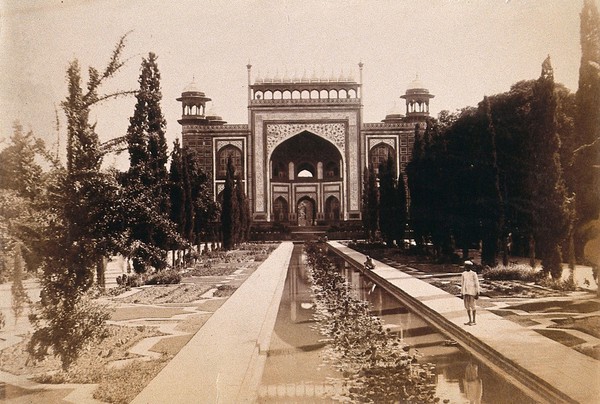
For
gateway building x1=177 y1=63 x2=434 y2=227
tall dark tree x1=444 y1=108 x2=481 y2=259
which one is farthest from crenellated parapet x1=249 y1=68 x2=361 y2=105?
tall dark tree x1=444 y1=108 x2=481 y2=259

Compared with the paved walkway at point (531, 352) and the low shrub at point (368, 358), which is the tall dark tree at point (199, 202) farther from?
the paved walkway at point (531, 352)

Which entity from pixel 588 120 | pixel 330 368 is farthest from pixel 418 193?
pixel 330 368

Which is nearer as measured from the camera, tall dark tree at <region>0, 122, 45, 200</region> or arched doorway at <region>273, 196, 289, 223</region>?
tall dark tree at <region>0, 122, 45, 200</region>

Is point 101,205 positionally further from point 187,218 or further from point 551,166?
point 187,218

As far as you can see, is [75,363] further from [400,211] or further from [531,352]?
[400,211]

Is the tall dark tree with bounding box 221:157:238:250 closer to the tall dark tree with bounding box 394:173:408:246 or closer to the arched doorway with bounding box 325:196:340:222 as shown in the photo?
the tall dark tree with bounding box 394:173:408:246

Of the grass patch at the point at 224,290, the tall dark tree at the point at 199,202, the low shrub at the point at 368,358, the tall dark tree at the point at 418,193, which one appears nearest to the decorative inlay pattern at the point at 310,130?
the tall dark tree at the point at 199,202
